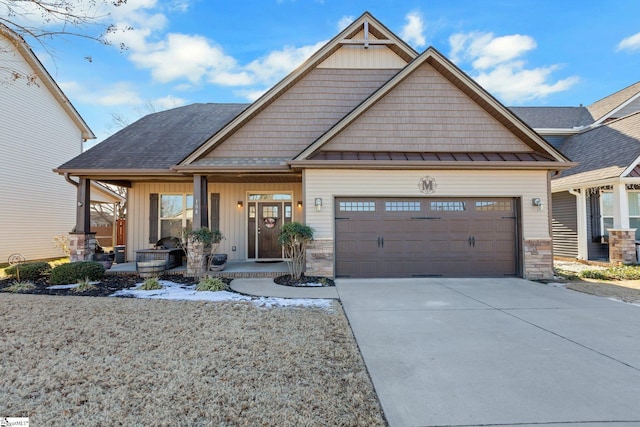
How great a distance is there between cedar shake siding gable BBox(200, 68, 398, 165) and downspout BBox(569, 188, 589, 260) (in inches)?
298

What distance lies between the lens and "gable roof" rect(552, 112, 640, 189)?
1014 cm

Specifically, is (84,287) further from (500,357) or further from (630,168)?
(630,168)

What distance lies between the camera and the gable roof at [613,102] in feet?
51.3

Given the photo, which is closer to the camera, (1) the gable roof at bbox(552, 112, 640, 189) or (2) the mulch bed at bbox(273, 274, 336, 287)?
(2) the mulch bed at bbox(273, 274, 336, 287)

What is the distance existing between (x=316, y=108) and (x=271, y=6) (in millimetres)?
4188

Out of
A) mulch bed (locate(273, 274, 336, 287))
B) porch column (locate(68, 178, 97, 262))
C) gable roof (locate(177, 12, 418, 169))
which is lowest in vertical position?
mulch bed (locate(273, 274, 336, 287))

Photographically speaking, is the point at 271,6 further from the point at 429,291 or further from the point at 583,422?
the point at 583,422

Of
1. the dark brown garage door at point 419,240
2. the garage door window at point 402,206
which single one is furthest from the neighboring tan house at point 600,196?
the garage door window at point 402,206

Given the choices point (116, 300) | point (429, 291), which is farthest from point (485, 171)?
point (116, 300)

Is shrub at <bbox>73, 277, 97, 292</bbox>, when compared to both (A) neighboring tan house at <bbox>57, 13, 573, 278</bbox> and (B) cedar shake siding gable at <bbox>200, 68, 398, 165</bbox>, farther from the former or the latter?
(B) cedar shake siding gable at <bbox>200, 68, 398, 165</bbox>

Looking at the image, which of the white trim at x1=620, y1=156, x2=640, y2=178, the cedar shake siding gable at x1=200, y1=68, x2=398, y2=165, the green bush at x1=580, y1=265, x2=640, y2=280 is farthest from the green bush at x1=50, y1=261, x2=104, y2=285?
the white trim at x1=620, y1=156, x2=640, y2=178

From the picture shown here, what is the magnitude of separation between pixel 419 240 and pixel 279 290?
3.93 metres

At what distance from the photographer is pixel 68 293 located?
7.06m

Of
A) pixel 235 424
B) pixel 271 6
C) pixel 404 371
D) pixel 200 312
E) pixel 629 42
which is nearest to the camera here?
pixel 235 424
